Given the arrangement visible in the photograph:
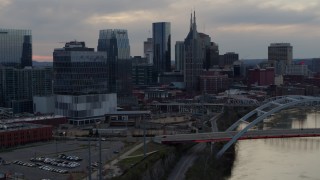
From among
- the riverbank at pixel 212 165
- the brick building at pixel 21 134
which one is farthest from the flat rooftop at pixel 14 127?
the riverbank at pixel 212 165

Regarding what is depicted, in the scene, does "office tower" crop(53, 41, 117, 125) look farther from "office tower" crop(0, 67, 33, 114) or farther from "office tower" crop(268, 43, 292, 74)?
"office tower" crop(268, 43, 292, 74)

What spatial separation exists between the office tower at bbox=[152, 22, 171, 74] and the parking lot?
57172 millimetres

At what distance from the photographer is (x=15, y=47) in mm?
46969

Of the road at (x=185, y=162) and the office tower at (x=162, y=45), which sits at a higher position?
the office tower at (x=162, y=45)

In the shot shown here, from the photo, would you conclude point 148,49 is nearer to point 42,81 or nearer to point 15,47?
point 15,47

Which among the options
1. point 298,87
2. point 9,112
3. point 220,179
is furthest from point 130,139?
point 298,87

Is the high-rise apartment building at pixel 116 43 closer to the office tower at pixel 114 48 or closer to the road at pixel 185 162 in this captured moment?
the office tower at pixel 114 48

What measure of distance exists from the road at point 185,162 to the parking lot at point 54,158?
2750 millimetres

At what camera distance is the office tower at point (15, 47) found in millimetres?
45750

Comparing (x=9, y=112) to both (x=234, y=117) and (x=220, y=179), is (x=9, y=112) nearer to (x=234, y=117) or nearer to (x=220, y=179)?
(x=234, y=117)

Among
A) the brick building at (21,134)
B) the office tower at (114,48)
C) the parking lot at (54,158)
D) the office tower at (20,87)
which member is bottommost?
the parking lot at (54,158)

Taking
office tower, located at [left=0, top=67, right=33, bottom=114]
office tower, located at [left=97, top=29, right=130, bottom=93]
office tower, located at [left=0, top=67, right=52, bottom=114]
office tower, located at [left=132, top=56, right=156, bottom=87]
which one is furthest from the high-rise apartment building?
office tower, located at [left=132, top=56, right=156, bottom=87]

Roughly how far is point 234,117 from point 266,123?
2713 mm

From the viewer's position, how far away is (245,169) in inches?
797
